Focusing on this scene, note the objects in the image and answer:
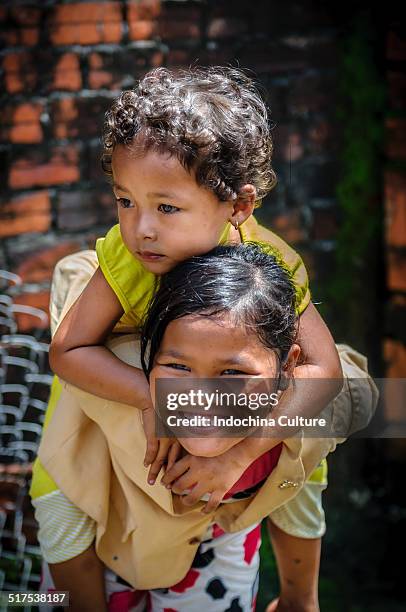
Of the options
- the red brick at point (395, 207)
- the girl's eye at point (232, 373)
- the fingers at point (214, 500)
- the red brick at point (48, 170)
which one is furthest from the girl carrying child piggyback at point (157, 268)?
the red brick at point (395, 207)

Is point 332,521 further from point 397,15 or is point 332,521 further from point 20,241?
point 397,15

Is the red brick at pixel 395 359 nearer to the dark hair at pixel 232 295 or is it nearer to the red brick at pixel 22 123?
the red brick at pixel 22 123

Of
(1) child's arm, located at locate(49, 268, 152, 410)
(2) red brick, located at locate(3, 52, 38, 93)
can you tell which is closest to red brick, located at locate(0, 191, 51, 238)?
(2) red brick, located at locate(3, 52, 38, 93)

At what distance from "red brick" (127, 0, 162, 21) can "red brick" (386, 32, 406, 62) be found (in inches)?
25.8

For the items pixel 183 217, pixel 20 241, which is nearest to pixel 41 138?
pixel 20 241

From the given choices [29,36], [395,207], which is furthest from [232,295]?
[395,207]

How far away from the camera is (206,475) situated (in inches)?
59.2

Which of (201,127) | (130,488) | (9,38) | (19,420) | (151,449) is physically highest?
(9,38)

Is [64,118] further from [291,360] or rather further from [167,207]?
[291,360]

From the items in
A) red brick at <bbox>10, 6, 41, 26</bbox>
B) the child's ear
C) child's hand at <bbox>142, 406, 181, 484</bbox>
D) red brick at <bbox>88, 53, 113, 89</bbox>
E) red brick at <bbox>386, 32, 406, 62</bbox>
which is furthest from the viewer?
red brick at <bbox>386, 32, 406, 62</bbox>

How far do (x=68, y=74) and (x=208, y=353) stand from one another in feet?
4.20

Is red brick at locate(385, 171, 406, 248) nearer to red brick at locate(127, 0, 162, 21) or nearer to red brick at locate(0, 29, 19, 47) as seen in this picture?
red brick at locate(127, 0, 162, 21)

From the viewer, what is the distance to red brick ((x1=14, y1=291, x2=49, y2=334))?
2480 mm

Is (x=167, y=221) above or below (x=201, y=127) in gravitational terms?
below
